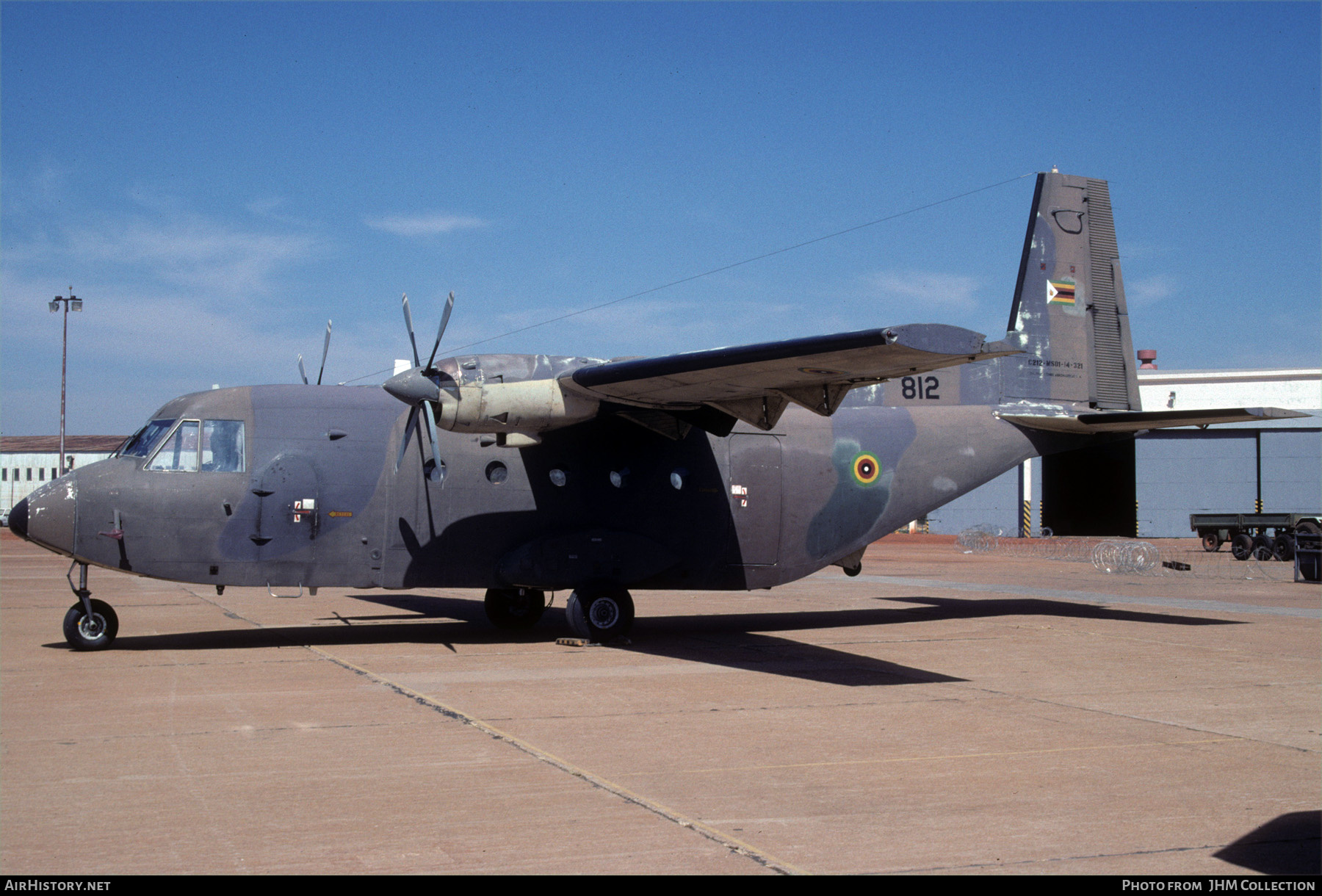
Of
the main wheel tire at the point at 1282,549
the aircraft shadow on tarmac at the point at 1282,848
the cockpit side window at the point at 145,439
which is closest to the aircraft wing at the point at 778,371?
the aircraft shadow on tarmac at the point at 1282,848

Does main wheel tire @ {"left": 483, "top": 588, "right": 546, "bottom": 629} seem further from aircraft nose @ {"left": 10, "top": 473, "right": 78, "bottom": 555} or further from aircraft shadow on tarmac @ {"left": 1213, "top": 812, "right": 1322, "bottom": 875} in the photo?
aircraft shadow on tarmac @ {"left": 1213, "top": 812, "right": 1322, "bottom": 875}

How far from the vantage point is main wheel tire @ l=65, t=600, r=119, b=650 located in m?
13.2

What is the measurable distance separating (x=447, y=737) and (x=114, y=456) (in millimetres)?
7768

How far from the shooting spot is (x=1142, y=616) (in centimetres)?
1858

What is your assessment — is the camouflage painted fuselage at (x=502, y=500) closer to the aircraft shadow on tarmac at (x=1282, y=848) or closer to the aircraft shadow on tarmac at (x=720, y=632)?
the aircraft shadow on tarmac at (x=720, y=632)

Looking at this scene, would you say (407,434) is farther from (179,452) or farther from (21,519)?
(21,519)

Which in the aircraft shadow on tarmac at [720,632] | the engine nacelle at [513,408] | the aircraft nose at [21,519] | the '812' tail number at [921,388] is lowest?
the aircraft shadow on tarmac at [720,632]

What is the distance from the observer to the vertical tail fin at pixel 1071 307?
18.7m

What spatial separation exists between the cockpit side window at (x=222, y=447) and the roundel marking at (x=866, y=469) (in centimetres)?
914

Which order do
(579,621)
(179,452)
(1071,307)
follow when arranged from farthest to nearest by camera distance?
(1071,307) < (579,621) < (179,452)

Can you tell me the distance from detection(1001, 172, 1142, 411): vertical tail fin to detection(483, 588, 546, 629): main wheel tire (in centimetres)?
893

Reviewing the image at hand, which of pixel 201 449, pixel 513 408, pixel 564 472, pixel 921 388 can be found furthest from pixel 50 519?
pixel 921 388

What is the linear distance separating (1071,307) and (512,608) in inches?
443

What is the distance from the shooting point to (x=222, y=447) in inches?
543
